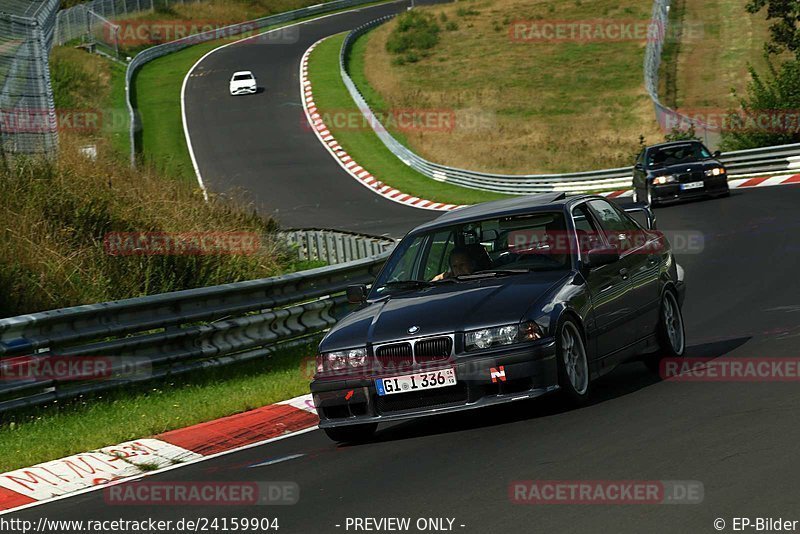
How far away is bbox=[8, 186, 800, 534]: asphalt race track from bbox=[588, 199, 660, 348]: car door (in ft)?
1.64

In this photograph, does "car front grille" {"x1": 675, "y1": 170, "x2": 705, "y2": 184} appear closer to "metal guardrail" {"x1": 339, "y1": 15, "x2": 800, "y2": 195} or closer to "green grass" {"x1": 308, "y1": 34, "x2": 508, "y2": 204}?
"metal guardrail" {"x1": 339, "y1": 15, "x2": 800, "y2": 195}

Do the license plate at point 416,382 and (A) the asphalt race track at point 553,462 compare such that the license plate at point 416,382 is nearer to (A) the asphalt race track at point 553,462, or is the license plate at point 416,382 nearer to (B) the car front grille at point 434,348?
(B) the car front grille at point 434,348

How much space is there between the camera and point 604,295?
9.53 m

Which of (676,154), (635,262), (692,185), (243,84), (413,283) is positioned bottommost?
(692,185)

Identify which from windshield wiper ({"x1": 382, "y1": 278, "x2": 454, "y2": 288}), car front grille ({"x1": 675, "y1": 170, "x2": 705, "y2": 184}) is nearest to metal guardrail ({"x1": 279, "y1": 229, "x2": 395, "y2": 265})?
windshield wiper ({"x1": 382, "y1": 278, "x2": 454, "y2": 288})

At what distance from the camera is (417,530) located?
5953mm

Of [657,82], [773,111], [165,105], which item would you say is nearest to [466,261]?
[773,111]

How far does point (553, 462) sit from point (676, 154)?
924 inches

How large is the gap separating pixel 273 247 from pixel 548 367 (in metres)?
13.2

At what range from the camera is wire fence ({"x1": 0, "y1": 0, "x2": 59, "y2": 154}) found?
1642 centimetres

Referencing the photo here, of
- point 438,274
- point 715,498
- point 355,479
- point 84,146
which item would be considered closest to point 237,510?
point 355,479

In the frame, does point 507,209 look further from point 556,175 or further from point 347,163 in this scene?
point 347,163

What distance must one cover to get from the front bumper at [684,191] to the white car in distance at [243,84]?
33.7m

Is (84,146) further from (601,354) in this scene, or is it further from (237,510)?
(237,510)
